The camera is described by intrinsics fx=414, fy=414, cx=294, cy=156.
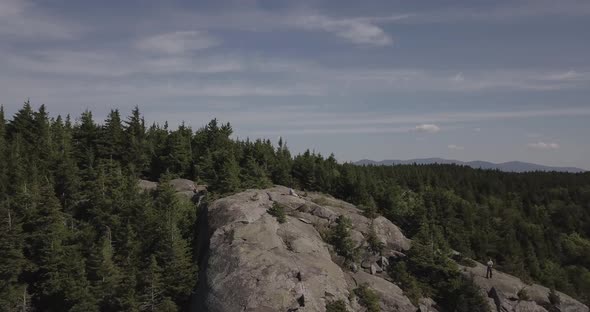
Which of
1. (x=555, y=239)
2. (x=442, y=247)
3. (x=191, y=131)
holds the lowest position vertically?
(x=555, y=239)

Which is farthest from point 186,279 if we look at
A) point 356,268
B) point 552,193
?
point 552,193

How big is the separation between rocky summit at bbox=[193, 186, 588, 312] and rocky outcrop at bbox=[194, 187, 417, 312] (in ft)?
0.31

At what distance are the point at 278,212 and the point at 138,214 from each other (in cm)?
1851

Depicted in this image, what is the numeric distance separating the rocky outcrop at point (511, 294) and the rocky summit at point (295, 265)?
4.6 inches

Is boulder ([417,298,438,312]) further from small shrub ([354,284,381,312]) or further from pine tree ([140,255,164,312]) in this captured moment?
pine tree ([140,255,164,312])

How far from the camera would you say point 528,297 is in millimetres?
50625

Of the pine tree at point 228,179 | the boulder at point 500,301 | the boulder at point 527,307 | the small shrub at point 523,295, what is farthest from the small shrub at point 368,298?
the pine tree at point 228,179

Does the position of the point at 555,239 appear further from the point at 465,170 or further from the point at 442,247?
the point at 442,247

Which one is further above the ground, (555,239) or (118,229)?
(118,229)

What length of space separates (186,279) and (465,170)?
134349mm

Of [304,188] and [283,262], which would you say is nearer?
[283,262]

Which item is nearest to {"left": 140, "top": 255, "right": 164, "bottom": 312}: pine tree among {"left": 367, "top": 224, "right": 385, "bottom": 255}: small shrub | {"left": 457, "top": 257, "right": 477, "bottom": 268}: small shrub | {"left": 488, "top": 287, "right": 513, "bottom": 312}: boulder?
{"left": 367, "top": 224, "right": 385, "bottom": 255}: small shrub

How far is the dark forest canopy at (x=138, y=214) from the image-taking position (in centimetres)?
4578

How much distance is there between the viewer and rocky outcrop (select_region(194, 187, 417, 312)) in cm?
3978
